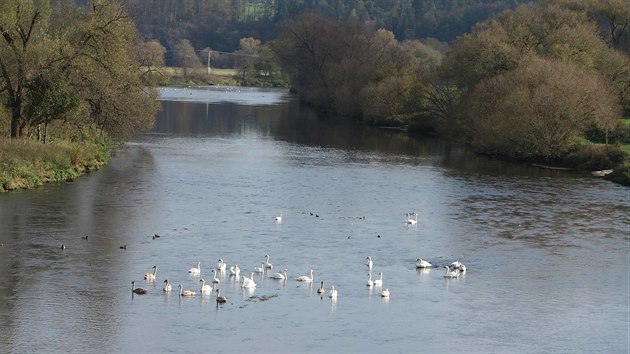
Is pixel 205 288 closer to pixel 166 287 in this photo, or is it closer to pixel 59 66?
pixel 166 287

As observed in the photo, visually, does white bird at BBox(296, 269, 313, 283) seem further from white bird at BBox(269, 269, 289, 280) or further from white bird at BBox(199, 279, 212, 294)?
white bird at BBox(199, 279, 212, 294)

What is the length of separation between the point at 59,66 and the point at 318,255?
A: 2210 centimetres

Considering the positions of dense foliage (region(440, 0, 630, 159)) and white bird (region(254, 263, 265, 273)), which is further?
dense foliage (region(440, 0, 630, 159))

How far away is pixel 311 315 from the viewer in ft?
94.5

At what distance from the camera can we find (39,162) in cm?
5003

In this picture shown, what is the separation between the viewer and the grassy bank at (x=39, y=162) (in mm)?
47250

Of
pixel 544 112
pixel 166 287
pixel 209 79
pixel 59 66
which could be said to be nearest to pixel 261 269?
pixel 166 287

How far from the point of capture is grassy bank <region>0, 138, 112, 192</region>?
47250 mm

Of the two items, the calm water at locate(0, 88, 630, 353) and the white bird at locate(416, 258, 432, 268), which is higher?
the white bird at locate(416, 258, 432, 268)

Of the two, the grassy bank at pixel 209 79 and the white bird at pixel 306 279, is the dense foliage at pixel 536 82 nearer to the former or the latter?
the white bird at pixel 306 279

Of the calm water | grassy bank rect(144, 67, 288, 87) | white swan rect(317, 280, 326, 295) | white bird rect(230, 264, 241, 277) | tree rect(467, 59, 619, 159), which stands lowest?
grassy bank rect(144, 67, 288, 87)

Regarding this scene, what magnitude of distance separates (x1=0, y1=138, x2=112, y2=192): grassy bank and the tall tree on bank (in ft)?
6.10

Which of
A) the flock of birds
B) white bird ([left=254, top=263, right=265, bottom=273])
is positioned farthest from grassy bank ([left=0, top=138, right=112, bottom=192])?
white bird ([left=254, top=263, right=265, bottom=273])

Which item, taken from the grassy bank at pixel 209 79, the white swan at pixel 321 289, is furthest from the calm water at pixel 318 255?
the grassy bank at pixel 209 79
